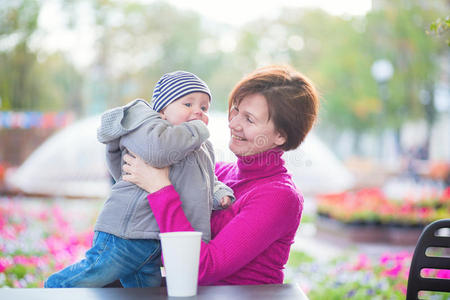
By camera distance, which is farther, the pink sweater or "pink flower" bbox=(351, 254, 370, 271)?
"pink flower" bbox=(351, 254, 370, 271)

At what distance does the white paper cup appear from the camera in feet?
3.81

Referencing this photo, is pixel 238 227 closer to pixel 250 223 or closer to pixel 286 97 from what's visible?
pixel 250 223

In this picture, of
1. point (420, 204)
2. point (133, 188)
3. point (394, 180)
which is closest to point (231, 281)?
point (133, 188)

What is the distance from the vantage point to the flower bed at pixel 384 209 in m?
5.91

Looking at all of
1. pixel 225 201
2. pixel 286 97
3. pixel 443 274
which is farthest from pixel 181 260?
pixel 443 274

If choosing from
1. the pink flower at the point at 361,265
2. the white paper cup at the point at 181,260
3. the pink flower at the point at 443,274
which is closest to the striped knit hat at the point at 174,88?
the white paper cup at the point at 181,260

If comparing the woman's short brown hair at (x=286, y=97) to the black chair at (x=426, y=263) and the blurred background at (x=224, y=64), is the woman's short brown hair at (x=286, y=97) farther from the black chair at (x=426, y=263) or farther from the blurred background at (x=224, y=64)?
the blurred background at (x=224, y=64)

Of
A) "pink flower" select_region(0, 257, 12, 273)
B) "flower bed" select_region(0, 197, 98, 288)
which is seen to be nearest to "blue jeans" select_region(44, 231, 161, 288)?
"flower bed" select_region(0, 197, 98, 288)

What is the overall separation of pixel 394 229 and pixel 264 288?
193 inches

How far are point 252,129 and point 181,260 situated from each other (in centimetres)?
65

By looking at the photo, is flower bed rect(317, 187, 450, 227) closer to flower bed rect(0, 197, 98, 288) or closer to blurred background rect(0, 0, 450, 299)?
blurred background rect(0, 0, 450, 299)

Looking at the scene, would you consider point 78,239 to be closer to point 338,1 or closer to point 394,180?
point 394,180

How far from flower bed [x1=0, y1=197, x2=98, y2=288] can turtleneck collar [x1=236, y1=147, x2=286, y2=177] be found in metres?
1.99

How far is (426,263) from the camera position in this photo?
1.67m
